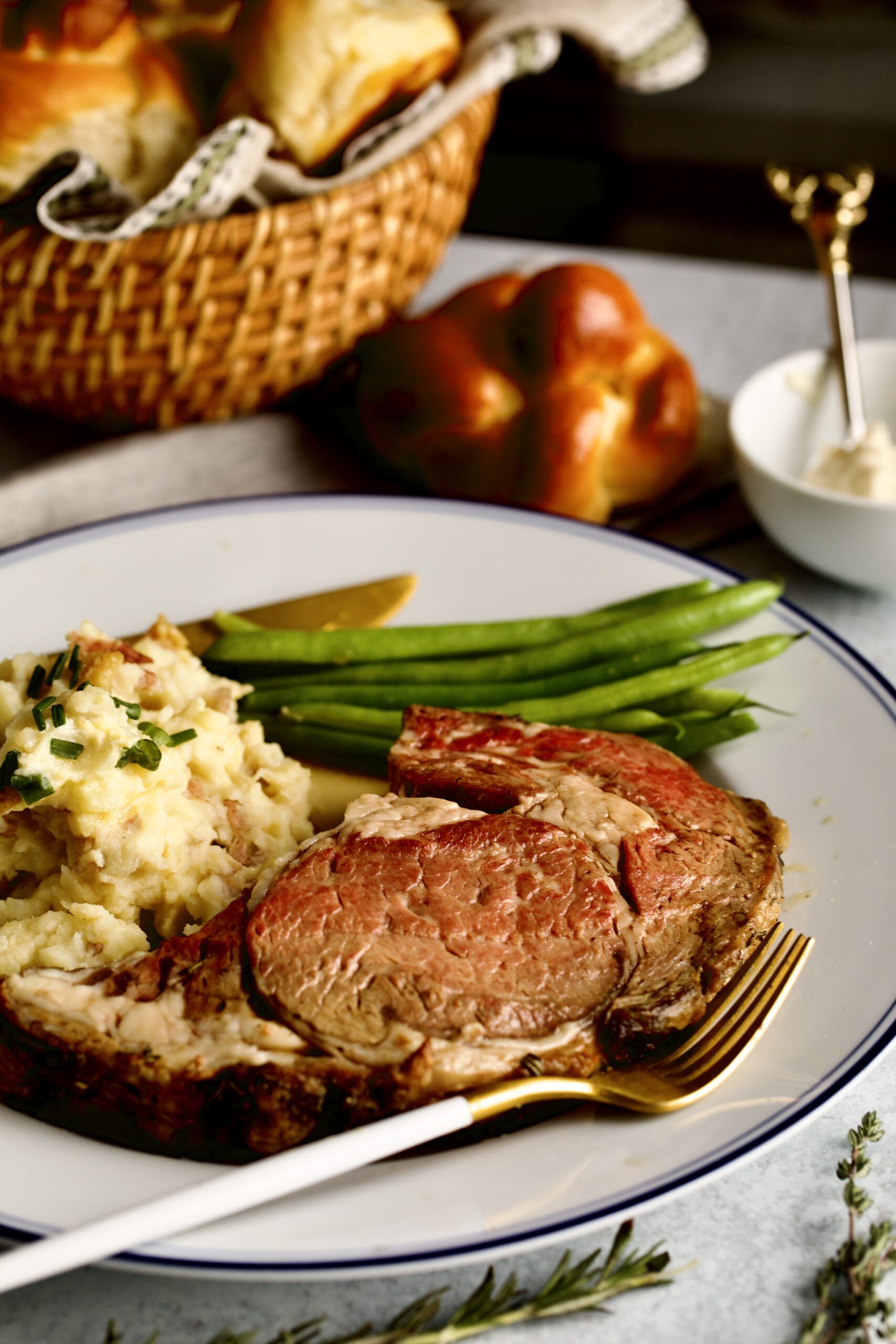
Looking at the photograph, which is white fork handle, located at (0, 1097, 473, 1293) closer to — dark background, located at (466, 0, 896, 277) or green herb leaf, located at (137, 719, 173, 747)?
green herb leaf, located at (137, 719, 173, 747)

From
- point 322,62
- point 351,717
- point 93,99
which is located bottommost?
point 351,717

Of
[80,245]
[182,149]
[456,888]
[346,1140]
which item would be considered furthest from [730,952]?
[182,149]

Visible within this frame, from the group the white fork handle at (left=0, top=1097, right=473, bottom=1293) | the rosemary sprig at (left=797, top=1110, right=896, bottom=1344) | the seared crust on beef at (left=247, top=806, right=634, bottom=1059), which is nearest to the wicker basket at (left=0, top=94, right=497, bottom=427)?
the seared crust on beef at (left=247, top=806, right=634, bottom=1059)

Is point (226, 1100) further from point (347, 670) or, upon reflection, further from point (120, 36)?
point (120, 36)

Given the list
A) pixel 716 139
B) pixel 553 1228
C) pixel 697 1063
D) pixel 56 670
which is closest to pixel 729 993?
pixel 697 1063

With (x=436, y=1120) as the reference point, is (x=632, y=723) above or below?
below

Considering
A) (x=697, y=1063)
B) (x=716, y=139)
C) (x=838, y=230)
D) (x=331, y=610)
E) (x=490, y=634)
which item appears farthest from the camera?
(x=716, y=139)

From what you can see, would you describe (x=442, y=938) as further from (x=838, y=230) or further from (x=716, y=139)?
(x=716, y=139)

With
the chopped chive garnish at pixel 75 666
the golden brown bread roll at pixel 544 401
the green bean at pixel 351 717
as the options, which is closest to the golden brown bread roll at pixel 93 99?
the golden brown bread roll at pixel 544 401
